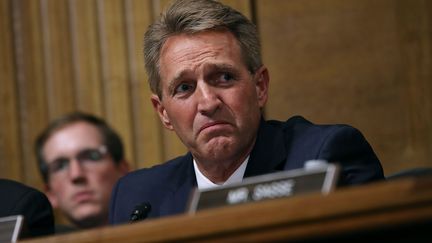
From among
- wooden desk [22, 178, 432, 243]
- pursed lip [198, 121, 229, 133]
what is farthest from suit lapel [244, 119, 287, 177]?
wooden desk [22, 178, 432, 243]

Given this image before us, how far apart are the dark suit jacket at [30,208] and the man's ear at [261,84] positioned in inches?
32.2

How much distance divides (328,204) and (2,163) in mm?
3598

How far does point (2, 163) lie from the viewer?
214 inches

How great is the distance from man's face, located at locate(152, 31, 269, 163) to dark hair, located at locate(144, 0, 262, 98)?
24mm

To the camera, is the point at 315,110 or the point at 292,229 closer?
the point at 292,229

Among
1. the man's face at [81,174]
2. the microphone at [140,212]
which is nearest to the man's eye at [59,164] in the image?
the man's face at [81,174]

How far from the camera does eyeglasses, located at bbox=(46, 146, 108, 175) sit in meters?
5.00

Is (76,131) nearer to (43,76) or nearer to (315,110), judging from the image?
(43,76)

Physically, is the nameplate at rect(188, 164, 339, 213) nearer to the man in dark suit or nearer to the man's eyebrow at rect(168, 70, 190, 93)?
the man in dark suit

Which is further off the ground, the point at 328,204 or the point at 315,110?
the point at 328,204

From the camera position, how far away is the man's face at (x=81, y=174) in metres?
4.91

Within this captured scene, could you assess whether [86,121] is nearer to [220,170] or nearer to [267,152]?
[220,170]

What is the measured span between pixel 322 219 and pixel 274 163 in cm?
138

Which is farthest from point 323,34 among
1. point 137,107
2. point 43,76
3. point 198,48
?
point 198,48
